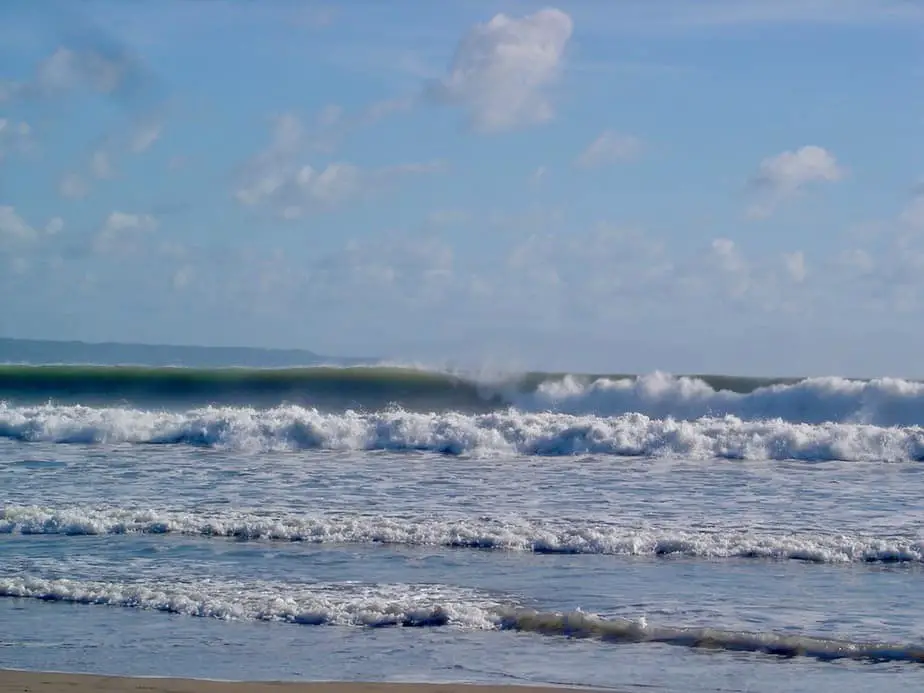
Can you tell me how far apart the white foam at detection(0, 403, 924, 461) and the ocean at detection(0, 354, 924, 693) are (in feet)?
0.22

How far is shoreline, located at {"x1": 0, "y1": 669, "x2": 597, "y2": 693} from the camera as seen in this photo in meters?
7.16

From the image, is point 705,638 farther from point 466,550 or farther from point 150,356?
point 150,356

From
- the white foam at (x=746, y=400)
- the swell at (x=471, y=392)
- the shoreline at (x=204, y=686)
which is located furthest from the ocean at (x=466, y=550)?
the swell at (x=471, y=392)

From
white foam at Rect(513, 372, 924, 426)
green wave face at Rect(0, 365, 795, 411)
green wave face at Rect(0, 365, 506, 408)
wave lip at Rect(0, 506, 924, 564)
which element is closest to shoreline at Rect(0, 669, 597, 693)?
wave lip at Rect(0, 506, 924, 564)

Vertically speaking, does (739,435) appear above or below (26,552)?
above

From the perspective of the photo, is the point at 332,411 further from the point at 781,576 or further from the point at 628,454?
the point at 781,576

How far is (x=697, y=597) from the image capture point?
997 cm

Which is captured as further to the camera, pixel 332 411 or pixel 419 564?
pixel 332 411

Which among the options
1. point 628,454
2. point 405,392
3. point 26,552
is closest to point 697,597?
point 26,552

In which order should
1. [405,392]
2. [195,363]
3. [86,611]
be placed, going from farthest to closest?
[195,363] < [405,392] < [86,611]

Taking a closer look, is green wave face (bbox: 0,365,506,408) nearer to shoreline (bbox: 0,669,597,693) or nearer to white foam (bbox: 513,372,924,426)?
white foam (bbox: 513,372,924,426)

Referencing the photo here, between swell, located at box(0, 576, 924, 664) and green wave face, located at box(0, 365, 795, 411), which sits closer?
swell, located at box(0, 576, 924, 664)

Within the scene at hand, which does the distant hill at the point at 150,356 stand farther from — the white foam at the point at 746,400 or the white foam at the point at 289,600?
the white foam at the point at 289,600

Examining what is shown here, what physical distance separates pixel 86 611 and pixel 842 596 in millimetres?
6789
